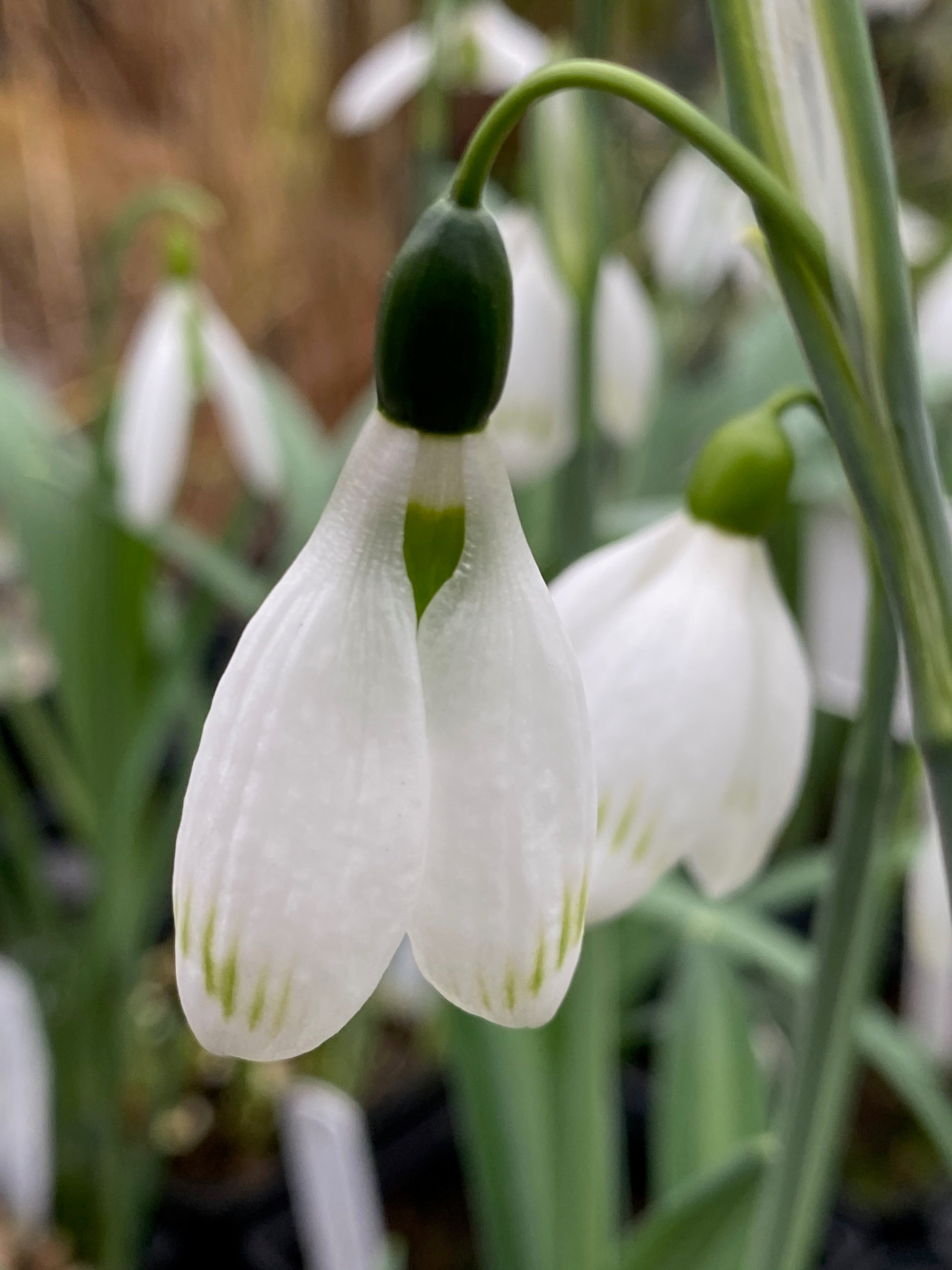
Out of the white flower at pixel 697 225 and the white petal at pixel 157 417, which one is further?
the white flower at pixel 697 225

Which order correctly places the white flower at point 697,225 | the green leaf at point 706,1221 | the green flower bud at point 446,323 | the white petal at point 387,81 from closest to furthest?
the green flower bud at point 446,323 < the green leaf at point 706,1221 < the white petal at point 387,81 < the white flower at point 697,225

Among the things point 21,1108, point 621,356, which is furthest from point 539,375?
point 21,1108

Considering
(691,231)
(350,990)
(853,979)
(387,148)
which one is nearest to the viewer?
(350,990)

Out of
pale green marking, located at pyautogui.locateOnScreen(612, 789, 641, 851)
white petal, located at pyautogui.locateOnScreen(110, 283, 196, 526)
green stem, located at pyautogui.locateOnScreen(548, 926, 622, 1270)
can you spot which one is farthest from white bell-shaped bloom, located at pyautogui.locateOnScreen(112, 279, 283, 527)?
pale green marking, located at pyautogui.locateOnScreen(612, 789, 641, 851)

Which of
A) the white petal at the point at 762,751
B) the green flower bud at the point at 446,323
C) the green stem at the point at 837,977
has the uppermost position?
the green flower bud at the point at 446,323

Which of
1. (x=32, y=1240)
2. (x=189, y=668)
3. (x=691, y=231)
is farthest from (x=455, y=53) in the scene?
(x=32, y=1240)

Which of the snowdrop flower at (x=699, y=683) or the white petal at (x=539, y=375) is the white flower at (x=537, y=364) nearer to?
the white petal at (x=539, y=375)

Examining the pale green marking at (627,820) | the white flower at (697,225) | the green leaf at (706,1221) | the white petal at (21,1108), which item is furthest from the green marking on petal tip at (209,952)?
the white flower at (697,225)

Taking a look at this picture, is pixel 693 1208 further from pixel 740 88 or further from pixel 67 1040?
pixel 67 1040
